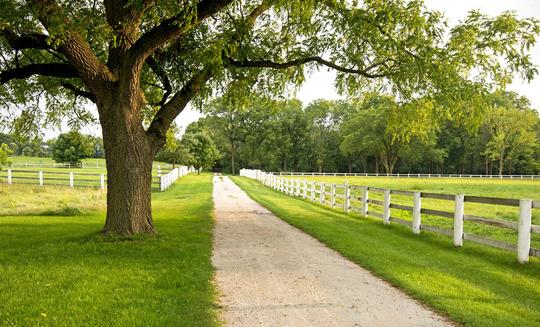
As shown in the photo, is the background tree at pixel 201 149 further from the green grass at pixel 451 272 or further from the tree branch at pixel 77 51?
the green grass at pixel 451 272

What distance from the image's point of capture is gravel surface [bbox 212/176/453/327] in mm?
4996

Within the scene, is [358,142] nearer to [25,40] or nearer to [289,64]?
[289,64]

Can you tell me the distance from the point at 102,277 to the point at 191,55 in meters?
7.00

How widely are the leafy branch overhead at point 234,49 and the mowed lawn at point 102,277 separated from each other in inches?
122

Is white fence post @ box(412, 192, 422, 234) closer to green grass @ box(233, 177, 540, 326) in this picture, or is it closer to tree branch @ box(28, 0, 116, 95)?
green grass @ box(233, 177, 540, 326)

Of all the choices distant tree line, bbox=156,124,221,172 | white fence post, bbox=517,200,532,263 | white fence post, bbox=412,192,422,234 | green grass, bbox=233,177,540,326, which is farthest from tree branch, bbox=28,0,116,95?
distant tree line, bbox=156,124,221,172

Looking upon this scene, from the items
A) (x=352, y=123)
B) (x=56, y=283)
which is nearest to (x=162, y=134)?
(x=56, y=283)

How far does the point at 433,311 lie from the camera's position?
17.7 feet

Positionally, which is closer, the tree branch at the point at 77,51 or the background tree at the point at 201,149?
the tree branch at the point at 77,51

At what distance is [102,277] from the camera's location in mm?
6414

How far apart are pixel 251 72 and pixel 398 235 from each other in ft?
20.6

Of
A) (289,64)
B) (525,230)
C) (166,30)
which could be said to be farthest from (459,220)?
(166,30)

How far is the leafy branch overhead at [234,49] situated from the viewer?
927cm

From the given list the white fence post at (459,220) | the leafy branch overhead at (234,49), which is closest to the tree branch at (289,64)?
the leafy branch overhead at (234,49)
